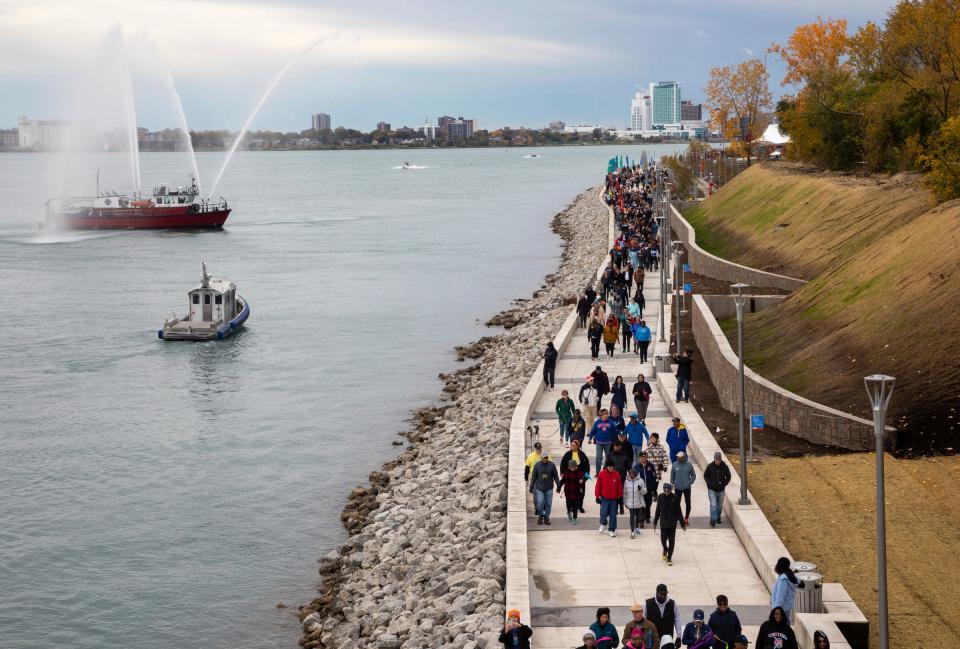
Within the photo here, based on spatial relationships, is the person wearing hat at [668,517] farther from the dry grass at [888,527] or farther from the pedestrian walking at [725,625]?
the pedestrian walking at [725,625]

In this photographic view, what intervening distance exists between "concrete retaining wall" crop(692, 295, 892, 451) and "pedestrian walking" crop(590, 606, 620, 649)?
11.0m

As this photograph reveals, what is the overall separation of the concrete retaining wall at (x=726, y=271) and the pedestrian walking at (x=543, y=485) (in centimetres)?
2375

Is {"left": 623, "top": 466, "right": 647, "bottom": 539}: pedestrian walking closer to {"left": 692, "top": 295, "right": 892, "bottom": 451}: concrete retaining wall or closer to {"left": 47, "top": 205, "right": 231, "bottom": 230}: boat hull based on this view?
{"left": 692, "top": 295, "right": 892, "bottom": 451}: concrete retaining wall

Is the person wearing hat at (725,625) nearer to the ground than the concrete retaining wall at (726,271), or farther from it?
nearer to the ground

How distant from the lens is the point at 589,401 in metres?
25.9

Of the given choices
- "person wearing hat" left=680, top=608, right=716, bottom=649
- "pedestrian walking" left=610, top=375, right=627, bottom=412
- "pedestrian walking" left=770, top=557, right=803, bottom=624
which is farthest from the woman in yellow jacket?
"person wearing hat" left=680, top=608, right=716, bottom=649

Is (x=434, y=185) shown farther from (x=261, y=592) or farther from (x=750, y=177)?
(x=261, y=592)

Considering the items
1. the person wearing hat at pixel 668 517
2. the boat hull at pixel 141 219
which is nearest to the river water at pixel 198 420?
the person wearing hat at pixel 668 517

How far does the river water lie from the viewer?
2241cm

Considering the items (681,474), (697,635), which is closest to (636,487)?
(681,474)

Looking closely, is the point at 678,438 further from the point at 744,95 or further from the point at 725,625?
the point at 744,95

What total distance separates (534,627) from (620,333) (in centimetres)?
2128

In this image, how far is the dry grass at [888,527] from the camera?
49.2ft

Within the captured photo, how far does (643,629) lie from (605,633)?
0.44 m
